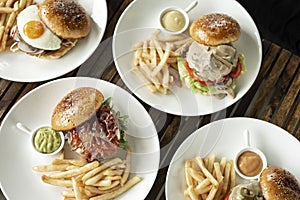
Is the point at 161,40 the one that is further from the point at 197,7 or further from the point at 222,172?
the point at 222,172

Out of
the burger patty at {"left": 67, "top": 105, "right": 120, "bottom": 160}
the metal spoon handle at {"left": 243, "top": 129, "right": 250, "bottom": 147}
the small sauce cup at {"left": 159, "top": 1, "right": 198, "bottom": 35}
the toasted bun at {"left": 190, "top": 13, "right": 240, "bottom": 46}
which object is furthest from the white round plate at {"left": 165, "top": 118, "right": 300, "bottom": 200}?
the small sauce cup at {"left": 159, "top": 1, "right": 198, "bottom": 35}

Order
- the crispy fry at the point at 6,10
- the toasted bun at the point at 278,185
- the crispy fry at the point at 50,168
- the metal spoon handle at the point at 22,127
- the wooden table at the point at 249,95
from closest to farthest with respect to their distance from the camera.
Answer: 1. the toasted bun at the point at 278,185
2. the crispy fry at the point at 50,168
3. the metal spoon handle at the point at 22,127
4. the wooden table at the point at 249,95
5. the crispy fry at the point at 6,10

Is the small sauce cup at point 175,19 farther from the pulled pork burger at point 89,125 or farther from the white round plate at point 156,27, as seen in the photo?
the pulled pork burger at point 89,125

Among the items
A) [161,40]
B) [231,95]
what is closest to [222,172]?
[231,95]

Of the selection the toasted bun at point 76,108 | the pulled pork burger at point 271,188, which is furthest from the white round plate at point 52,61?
the pulled pork burger at point 271,188

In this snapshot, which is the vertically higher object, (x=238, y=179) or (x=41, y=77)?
(x=41, y=77)

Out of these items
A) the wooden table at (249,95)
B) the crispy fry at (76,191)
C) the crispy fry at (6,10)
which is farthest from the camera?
the crispy fry at (6,10)

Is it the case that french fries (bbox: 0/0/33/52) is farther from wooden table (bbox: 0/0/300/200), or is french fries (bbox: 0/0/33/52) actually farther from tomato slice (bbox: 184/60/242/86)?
tomato slice (bbox: 184/60/242/86)
